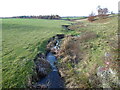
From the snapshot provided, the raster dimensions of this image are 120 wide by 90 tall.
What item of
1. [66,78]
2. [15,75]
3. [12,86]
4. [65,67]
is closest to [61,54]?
[65,67]

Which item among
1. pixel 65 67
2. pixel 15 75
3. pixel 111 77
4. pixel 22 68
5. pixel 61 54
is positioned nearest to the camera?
pixel 111 77

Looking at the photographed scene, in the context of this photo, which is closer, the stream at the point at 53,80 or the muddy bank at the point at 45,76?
the muddy bank at the point at 45,76

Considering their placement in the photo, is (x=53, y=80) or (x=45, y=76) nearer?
(x=53, y=80)

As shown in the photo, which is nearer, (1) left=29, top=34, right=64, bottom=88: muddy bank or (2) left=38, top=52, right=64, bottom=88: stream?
(1) left=29, top=34, right=64, bottom=88: muddy bank

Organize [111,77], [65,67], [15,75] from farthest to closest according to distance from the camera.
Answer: [65,67] < [15,75] < [111,77]

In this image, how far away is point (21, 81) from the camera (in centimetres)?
1211

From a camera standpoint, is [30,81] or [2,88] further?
[30,81]

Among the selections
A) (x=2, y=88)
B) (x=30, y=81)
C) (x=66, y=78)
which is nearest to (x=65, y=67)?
(x=66, y=78)

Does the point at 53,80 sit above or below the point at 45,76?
below

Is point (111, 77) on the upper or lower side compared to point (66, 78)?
upper

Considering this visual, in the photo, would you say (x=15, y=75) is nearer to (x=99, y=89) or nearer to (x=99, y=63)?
(x=99, y=89)

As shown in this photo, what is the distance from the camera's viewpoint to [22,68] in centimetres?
1427

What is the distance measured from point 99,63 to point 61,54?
683cm

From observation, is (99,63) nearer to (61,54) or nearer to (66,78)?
(66,78)
